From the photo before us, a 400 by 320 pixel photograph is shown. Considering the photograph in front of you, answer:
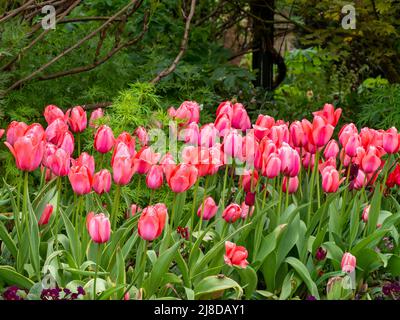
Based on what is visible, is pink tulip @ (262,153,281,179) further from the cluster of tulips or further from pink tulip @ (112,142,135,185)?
pink tulip @ (112,142,135,185)

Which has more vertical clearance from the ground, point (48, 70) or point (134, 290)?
point (48, 70)

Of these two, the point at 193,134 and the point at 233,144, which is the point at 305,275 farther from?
the point at 193,134

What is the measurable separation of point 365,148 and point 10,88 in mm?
1812

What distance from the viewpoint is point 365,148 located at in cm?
310

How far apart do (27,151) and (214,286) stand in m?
0.74

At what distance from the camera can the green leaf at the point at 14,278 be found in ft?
8.61

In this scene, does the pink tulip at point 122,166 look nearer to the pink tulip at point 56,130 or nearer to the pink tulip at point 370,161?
the pink tulip at point 56,130

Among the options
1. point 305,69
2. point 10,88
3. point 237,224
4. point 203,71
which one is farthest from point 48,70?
point 305,69

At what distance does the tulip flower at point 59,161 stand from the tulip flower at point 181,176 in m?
0.37

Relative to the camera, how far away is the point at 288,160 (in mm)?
2781

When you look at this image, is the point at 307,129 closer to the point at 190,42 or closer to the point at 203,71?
the point at 203,71

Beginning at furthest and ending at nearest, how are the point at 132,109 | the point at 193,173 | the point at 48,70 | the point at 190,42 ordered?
1. the point at 190,42
2. the point at 48,70
3. the point at 132,109
4. the point at 193,173

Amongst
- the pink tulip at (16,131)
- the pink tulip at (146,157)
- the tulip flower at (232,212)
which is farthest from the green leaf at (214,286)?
the pink tulip at (16,131)

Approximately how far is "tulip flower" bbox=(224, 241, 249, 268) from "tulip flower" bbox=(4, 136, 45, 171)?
0.67m
